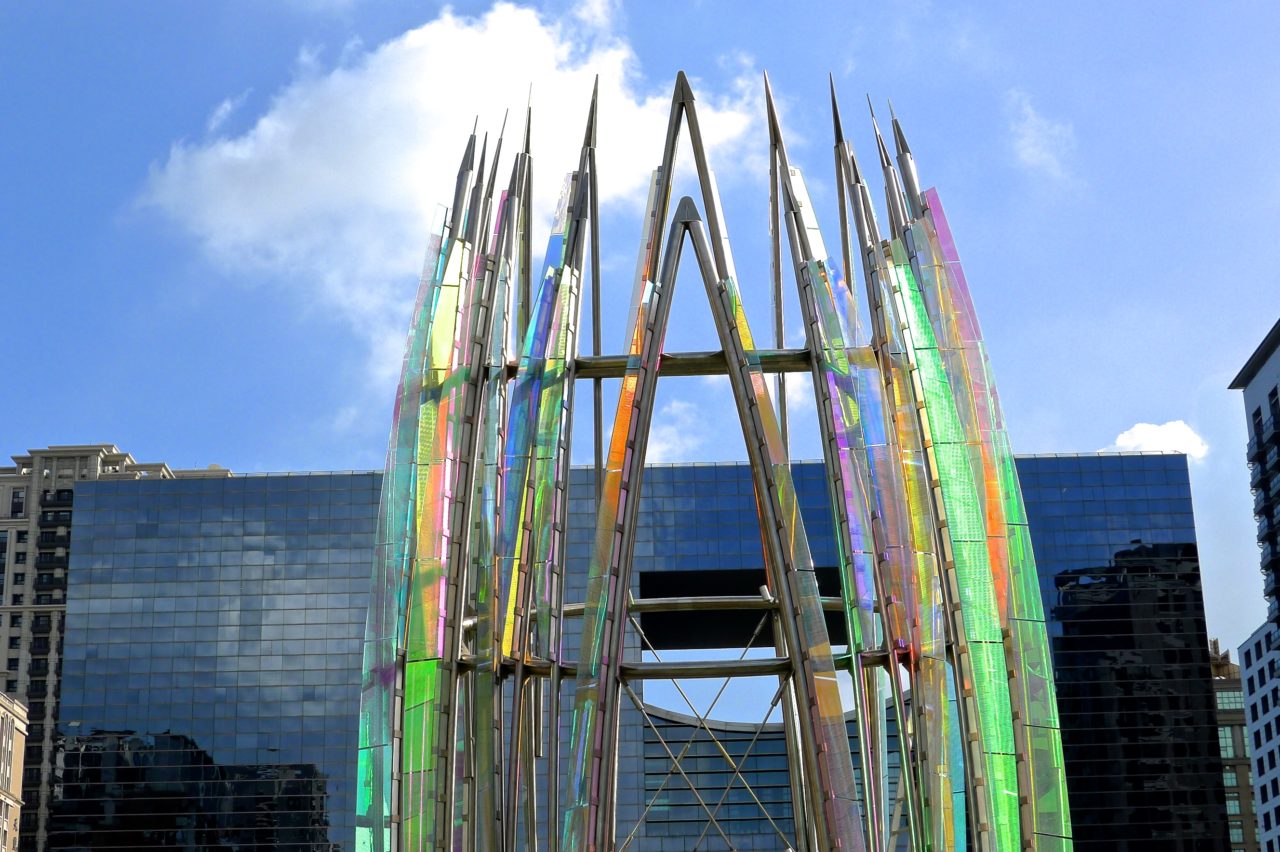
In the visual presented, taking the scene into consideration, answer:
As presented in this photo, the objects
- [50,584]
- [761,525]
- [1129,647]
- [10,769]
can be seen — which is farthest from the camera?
[50,584]

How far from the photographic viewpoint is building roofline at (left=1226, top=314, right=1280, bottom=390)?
132125mm

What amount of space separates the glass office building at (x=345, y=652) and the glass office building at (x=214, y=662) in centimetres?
15

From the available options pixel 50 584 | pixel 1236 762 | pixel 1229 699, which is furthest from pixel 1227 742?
pixel 50 584

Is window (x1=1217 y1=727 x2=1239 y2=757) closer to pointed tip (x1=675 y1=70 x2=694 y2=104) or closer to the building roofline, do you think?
the building roofline

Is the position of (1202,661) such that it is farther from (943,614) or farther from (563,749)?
(943,614)

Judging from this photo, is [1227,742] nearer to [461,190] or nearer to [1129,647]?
[1129,647]

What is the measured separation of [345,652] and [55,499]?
187 ft

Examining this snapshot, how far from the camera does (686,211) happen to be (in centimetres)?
3128

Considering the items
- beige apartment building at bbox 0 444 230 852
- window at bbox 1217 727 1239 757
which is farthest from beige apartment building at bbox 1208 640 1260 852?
beige apartment building at bbox 0 444 230 852

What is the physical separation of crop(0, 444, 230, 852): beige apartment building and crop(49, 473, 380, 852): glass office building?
35014mm

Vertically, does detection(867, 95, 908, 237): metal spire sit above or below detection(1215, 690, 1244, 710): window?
below

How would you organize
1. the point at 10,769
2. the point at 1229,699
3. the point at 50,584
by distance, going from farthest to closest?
the point at 50,584
the point at 1229,699
the point at 10,769

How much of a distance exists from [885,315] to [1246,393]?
118 m

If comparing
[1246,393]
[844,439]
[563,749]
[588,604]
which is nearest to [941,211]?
[844,439]
